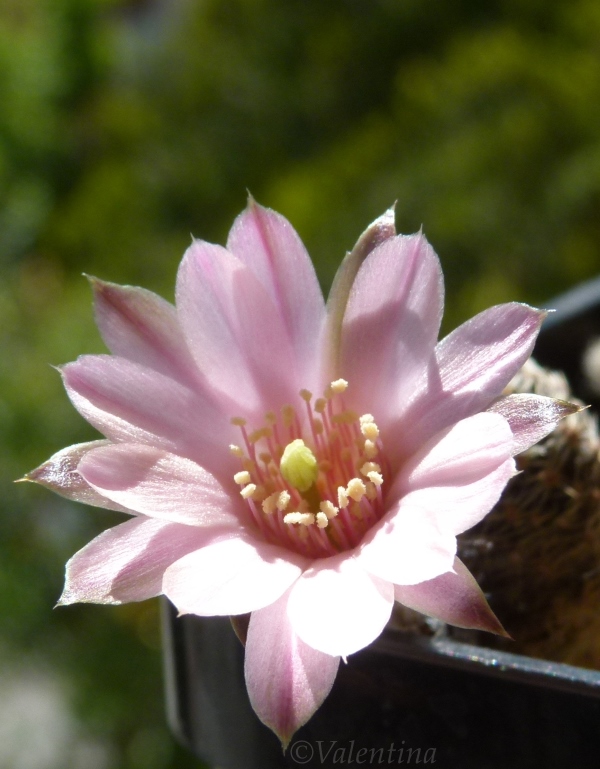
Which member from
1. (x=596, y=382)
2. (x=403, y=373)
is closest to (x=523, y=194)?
(x=596, y=382)

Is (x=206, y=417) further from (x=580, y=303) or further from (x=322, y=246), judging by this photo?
(x=322, y=246)

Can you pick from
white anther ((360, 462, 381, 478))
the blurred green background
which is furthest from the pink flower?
the blurred green background

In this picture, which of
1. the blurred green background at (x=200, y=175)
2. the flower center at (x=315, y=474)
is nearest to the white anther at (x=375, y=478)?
the flower center at (x=315, y=474)

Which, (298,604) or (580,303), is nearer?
(298,604)

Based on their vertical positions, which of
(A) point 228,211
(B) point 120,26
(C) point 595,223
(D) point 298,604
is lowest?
(C) point 595,223

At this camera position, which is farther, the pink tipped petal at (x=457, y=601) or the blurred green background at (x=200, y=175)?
the blurred green background at (x=200, y=175)

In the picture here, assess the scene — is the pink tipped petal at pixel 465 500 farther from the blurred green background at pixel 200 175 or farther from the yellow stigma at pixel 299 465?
the blurred green background at pixel 200 175

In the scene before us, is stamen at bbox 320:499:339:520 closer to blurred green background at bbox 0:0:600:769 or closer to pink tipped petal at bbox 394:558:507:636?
pink tipped petal at bbox 394:558:507:636
